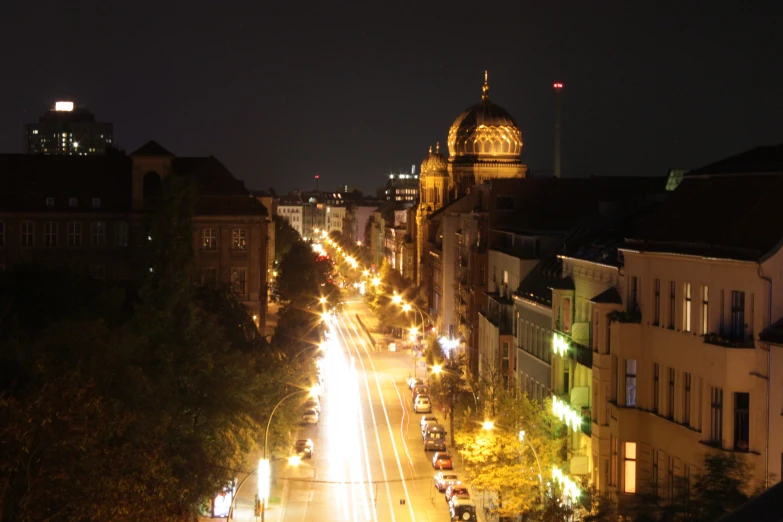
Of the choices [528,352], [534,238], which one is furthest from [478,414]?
[534,238]

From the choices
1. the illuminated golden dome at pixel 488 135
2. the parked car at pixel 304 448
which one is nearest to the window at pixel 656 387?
the parked car at pixel 304 448

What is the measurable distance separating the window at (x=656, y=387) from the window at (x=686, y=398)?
202cm

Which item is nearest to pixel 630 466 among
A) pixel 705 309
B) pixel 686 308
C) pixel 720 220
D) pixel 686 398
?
pixel 686 398

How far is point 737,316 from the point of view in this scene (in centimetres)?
3297

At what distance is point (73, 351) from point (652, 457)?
56.6 feet

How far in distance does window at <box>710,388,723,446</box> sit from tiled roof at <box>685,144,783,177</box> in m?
5.90

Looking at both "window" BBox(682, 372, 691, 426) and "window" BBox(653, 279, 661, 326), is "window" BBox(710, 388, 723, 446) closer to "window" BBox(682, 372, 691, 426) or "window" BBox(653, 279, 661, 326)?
"window" BBox(682, 372, 691, 426)

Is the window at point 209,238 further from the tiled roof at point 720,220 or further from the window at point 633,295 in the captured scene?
the tiled roof at point 720,220

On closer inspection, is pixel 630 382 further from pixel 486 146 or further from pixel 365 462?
pixel 486 146

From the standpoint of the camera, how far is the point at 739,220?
33.7 meters

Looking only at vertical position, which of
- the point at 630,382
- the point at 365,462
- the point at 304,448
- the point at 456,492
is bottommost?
the point at 365,462

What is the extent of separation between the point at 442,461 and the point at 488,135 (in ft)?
252

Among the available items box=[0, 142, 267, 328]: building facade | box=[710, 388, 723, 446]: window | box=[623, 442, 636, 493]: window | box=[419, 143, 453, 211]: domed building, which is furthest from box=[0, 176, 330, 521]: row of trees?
box=[419, 143, 453, 211]: domed building

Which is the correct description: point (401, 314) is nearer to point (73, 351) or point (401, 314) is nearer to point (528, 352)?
point (528, 352)
